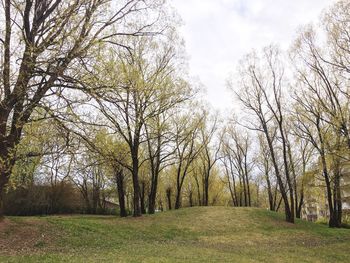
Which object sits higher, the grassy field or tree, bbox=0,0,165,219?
tree, bbox=0,0,165,219

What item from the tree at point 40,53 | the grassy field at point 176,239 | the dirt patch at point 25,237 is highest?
the tree at point 40,53

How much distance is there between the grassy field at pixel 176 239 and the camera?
11.2m

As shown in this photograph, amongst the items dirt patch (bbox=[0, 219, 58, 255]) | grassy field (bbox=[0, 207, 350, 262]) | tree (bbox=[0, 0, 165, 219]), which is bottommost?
grassy field (bbox=[0, 207, 350, 262])

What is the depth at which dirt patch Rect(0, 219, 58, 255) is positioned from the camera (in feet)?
37.4

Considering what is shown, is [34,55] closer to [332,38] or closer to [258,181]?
[332,38]

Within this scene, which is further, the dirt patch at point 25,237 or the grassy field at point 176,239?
the dirt patch at point 25,237

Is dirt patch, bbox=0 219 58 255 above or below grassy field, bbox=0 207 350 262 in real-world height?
above

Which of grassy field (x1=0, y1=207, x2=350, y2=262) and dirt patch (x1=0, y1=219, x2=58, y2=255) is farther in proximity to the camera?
dirt patch (x1=0, y1=219, x2=58, y2=255)

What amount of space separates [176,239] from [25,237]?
25.9ft

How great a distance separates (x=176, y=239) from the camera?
18.0m

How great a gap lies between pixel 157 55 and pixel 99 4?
13.7 meters

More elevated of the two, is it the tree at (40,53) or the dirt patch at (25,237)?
the tree at (40,53)

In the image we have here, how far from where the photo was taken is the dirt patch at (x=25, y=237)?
37.4ft

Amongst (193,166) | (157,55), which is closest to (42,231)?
(157,55)
